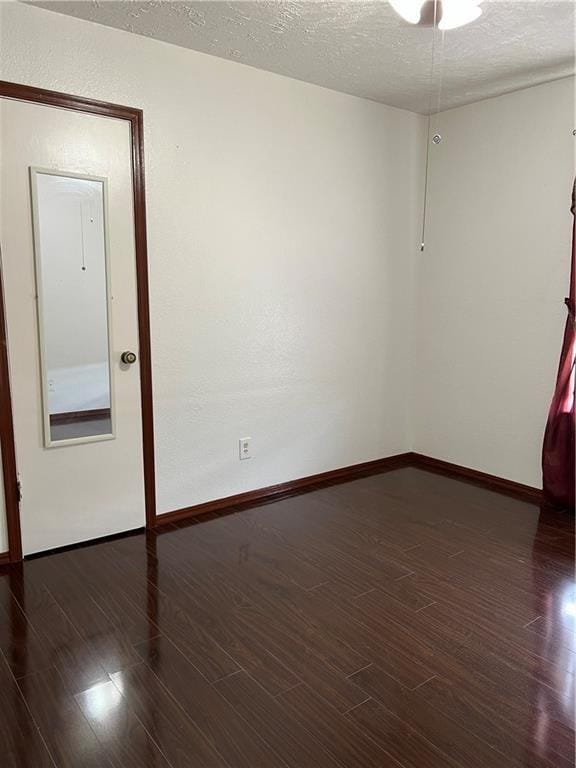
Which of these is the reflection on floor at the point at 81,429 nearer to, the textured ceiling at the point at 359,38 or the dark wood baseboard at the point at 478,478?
the textured ceiling at the point at 359,38

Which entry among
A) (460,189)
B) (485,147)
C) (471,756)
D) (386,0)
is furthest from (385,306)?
(471,756)

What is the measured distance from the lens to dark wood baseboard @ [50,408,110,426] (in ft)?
9.20

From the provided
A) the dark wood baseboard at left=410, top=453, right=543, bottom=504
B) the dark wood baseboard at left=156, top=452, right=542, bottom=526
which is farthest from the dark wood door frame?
the dark wood baseboard at left=410, top=453, right=543, bottom=504

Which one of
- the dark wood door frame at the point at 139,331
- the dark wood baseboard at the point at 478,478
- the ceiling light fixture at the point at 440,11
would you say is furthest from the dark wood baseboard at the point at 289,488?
the ceiling light fixture at the point at 440,11

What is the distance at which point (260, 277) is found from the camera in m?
3.47

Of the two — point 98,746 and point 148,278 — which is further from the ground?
point 148,278

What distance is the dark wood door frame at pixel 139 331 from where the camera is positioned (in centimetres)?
261

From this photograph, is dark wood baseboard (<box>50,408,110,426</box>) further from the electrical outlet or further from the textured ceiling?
the textured ceiling

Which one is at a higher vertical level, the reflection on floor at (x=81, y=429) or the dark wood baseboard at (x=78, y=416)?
the dark wood baseboard at (x=78, y=416)

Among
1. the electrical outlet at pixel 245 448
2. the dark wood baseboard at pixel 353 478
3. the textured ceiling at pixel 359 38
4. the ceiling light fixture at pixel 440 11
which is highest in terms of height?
the textured ceiling at pixel 359 38

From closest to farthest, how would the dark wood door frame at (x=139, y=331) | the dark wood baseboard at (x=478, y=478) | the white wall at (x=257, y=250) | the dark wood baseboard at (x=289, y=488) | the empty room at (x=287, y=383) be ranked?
the empty room at (x=287, y=383) < the dark wood door frame at (x=139, y=331) < the white wall at (x=257, y=250) < the dark wood baseboard at (x=289, y=488) < the dark wood baseboard at (x=478, y=478)

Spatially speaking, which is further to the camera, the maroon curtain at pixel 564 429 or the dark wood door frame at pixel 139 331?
the maroon curtain at pixel 564 429

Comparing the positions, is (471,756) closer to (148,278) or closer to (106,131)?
(148,278)

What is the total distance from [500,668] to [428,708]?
14.1 inches
